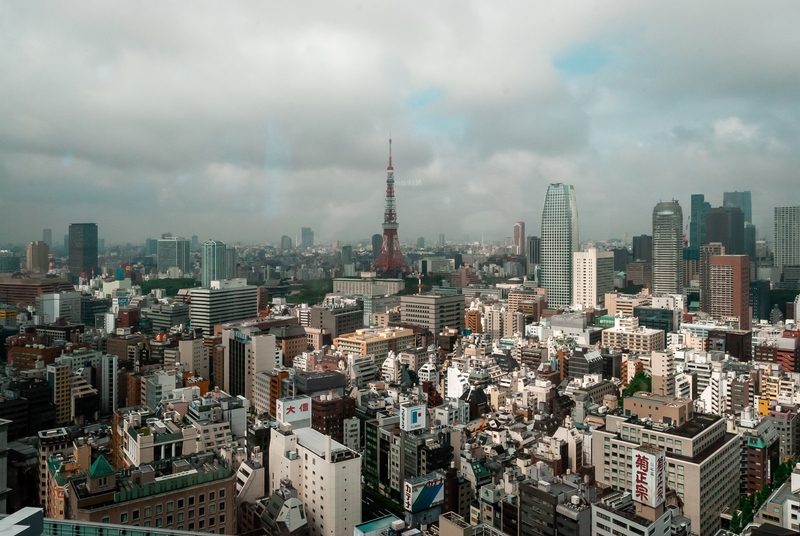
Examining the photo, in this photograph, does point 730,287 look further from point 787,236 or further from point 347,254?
point 347,254

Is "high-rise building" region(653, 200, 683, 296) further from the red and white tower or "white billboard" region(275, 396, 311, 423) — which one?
"white billboard" region(275, 396, 311, 423)

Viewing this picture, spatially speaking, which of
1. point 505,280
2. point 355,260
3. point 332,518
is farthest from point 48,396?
point 505,280

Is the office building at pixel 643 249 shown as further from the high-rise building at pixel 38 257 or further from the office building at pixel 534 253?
the high-rise building at pixel 38 257

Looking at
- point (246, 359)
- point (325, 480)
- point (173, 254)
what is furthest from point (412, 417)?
point (173, 254)

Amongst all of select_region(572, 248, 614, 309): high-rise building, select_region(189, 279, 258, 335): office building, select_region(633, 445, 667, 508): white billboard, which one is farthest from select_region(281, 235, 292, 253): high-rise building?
select_region(572, 248, 614, 309): high-rise building

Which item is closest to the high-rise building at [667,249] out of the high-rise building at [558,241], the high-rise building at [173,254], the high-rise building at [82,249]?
the high-rise building at [558,241]
